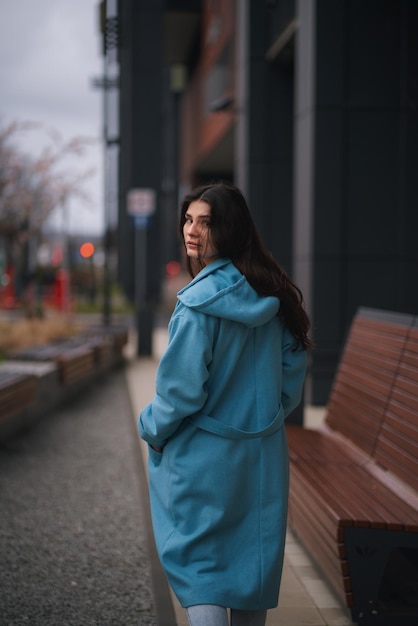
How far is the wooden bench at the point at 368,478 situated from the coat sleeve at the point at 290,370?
0.72 m

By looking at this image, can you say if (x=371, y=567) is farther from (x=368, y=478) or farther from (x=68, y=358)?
(x=68, y=358)

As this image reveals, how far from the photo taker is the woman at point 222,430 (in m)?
2.62

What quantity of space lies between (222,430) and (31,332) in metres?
12.2

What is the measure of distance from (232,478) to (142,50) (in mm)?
29772

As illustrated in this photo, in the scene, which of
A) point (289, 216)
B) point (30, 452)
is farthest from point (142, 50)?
point (30, 452)

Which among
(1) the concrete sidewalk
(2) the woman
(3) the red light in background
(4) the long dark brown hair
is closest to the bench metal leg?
(1) the concrete sidewalk

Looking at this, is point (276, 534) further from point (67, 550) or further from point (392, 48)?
point (392, 48)

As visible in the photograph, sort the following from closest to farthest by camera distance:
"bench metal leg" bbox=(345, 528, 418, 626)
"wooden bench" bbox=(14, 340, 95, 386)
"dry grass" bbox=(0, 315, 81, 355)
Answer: "bench metal leg" bbox=(345, 528, 418, 626) → "wooden bench" bbox=(14, 340, 95, 386) → "dry grass" bbox=(0, 315, 81, 355)

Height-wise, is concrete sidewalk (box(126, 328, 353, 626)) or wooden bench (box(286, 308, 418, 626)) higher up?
wooden bench (box(286, 308, 418, 626))

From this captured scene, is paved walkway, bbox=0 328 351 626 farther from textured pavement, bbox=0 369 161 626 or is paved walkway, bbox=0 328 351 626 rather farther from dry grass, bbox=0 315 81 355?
dry grass, bbox=0 315 81 355

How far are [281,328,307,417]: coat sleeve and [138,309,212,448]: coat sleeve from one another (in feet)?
1.28

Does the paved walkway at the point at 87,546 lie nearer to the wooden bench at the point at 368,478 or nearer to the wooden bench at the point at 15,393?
Result: the wooden bench at the point at 368,478

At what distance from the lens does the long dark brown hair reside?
2.74 meters

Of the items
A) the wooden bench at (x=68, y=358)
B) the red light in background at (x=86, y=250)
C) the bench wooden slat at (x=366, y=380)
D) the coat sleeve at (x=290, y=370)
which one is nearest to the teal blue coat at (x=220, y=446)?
the coat sleeve at (x=290, y=370)
